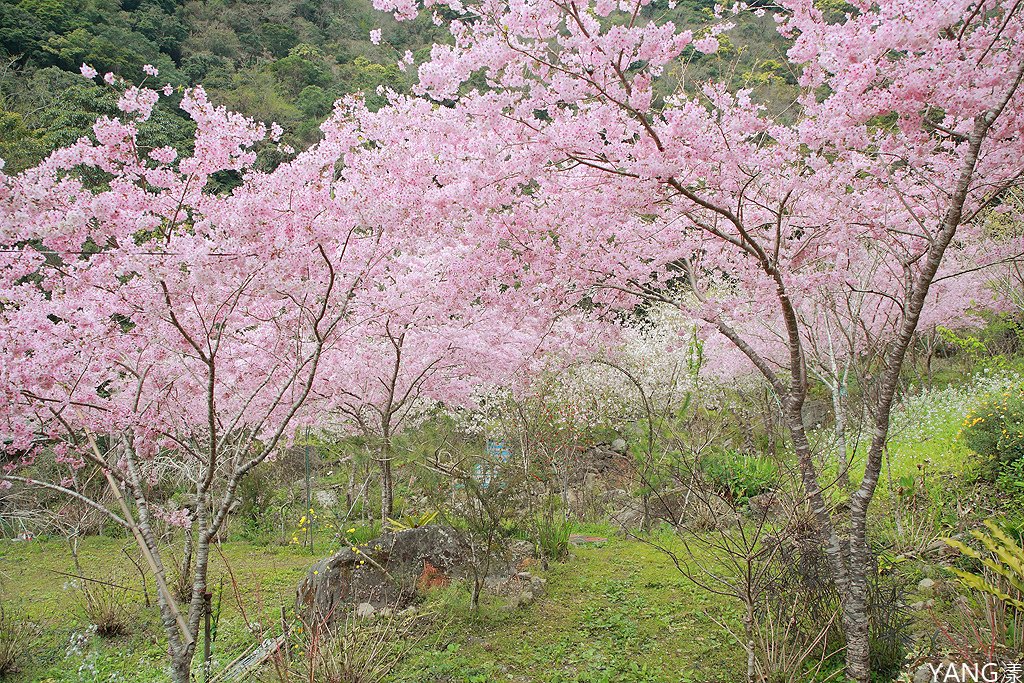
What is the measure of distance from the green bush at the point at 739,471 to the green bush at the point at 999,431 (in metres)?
3.07

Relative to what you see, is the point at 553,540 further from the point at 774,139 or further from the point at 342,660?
the point at 774,139

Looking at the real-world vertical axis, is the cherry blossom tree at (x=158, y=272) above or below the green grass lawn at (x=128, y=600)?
above

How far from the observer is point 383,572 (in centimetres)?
532

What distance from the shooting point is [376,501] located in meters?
10.9

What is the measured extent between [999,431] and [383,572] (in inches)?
232

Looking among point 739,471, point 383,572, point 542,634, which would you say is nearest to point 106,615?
point 383,572

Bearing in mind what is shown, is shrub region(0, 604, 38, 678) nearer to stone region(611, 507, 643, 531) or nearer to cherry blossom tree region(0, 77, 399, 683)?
cherry blossom tree region(0, 77, 399, 683)

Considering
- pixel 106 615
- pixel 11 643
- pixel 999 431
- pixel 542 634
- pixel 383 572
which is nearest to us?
pixel 542 634

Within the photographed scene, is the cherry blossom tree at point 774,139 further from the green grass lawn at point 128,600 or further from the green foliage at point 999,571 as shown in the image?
the green grass lawn at point 128,600

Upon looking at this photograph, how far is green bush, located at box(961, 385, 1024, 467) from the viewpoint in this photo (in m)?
5.50

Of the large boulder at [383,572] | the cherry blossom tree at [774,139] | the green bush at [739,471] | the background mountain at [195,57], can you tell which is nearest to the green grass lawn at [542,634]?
the large boulder at [383,572]

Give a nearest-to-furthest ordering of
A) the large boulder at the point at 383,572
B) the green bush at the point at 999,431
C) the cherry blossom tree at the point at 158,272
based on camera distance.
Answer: the cherry blossom tree at the point at 158,272
the large boulder at the point at 383,572
the green bush at the point at 999,431

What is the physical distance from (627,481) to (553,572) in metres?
4.81

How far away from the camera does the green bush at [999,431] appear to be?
550cm
